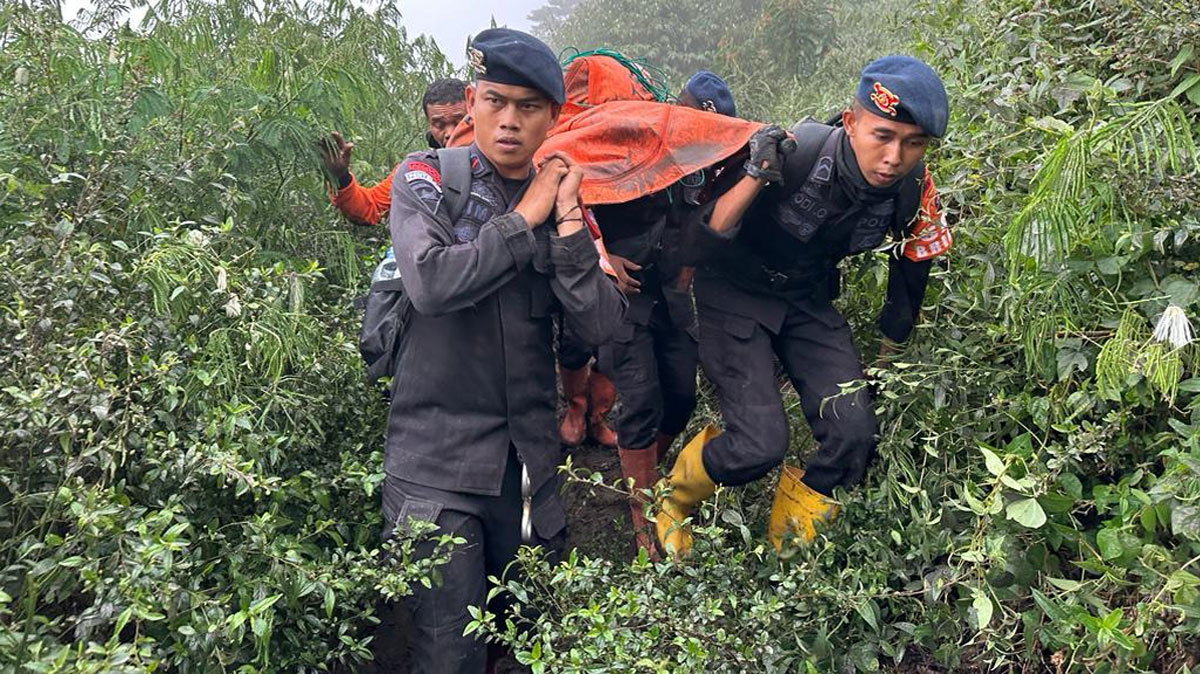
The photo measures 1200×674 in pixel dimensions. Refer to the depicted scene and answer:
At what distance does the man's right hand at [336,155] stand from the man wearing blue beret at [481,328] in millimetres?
1257

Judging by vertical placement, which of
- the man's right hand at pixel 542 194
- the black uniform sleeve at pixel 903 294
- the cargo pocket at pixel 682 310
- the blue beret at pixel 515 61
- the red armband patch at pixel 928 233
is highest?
the blue beret at pixel 515 61

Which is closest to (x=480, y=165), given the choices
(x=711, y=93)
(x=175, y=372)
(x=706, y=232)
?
(x=706, y=232)

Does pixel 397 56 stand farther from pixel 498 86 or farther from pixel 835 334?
pixel 835 334

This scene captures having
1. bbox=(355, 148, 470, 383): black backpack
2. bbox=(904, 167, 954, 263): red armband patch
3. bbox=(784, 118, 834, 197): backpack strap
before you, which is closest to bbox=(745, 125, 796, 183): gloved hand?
bbox=(784, 118, 834, 197): backpack strap

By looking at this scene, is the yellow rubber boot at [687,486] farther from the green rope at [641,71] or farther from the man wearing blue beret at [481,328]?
the green rope at [641,71]

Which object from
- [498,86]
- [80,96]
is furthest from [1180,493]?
[80,96]

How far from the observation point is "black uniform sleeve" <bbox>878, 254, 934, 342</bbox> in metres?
3.31

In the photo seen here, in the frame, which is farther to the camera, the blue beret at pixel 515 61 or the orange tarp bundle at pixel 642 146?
the orange tarp bundle at pixel 642 146

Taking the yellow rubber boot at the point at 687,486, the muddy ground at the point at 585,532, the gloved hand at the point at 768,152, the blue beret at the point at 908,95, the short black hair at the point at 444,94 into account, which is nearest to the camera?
the blue beret at the point at 908,95

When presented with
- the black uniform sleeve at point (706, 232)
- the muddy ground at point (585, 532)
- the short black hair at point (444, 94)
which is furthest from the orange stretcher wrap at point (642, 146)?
the short black hair at point (444, 94)

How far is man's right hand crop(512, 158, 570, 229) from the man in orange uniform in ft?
3.99

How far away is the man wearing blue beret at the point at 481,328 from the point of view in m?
2.68

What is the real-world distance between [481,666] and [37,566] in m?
1.27

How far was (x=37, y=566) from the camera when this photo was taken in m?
2.16
